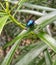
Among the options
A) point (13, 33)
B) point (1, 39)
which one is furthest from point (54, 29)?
point (1, 39)

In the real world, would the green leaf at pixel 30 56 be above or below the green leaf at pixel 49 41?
above

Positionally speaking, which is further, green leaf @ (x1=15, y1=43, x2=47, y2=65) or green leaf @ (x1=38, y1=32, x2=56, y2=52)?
green leaf @ (x1=15, y1=43, x2=47, y2=65)

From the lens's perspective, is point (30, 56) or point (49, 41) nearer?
point (49, 41)

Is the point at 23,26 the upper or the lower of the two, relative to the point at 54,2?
lower

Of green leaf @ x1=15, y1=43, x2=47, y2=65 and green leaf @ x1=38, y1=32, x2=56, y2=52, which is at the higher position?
green leaf @ x1=15, y1=43, x2=47, y2=65

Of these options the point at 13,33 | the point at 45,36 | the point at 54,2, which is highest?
the point at 13,33

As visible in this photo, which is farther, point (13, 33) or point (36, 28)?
point (13, 33)

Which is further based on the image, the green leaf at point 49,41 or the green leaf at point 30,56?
the green leaf at point 30,56

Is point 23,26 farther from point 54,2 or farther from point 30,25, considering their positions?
point 54,2

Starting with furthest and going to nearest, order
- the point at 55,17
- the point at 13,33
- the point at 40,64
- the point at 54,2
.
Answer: the point at 13,33 → the point at 54,2 → the point at 40,64 → the point at 55,17

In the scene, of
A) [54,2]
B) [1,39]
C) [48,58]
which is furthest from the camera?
[1,39]
